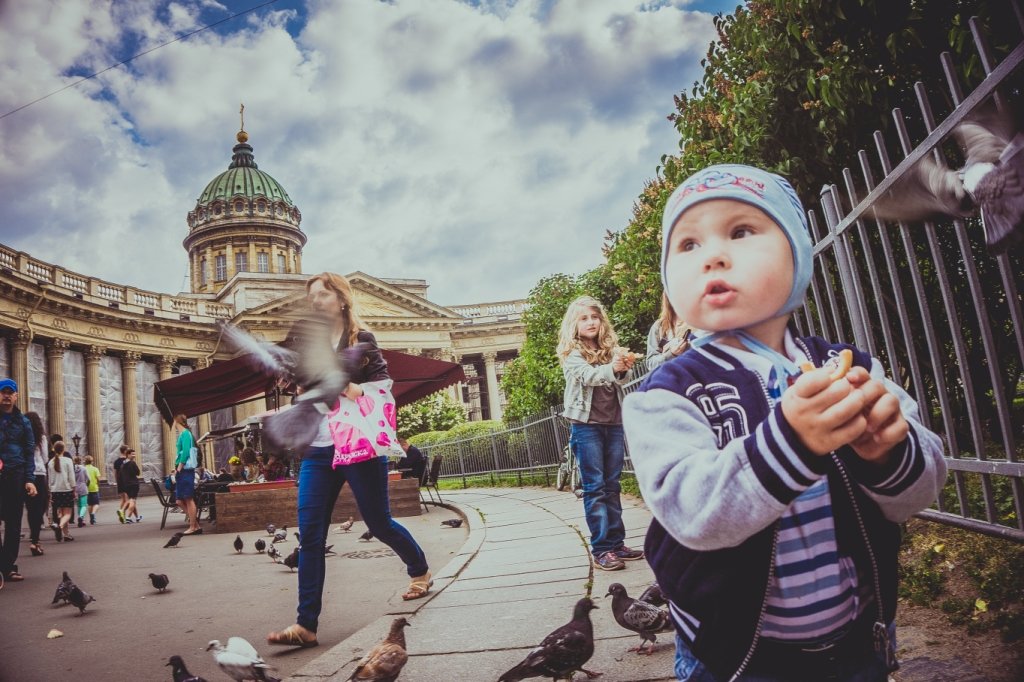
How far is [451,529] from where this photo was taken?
843 centimetres

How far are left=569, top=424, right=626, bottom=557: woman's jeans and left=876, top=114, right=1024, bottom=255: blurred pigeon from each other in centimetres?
238

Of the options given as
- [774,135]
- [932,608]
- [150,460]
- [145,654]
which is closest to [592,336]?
[774,135]

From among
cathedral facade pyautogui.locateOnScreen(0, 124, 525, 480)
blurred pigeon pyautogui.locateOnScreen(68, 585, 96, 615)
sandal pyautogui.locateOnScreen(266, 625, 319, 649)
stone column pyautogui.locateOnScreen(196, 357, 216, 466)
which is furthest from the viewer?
stone column pyautogui.locateOnScreen(196, 357, 216, 466)

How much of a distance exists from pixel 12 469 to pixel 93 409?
90.7ft

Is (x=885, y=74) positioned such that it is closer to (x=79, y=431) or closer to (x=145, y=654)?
(x=145, y=654)

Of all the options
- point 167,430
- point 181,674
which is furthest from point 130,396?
point 181,674

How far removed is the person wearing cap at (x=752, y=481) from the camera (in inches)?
36.1

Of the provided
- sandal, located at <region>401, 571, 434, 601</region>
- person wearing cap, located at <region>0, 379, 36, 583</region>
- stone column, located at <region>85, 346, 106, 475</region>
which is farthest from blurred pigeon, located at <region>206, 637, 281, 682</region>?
stone column, located at <region>85, 346, 106, 475</region>

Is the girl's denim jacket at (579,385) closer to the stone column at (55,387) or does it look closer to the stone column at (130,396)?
the stone column at (55,387)

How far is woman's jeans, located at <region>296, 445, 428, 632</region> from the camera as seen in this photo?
3.20 metres

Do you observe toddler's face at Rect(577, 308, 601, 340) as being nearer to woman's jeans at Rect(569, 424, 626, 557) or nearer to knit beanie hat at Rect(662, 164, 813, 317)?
woman's jeans at Rect(569, 424, 626, 557)

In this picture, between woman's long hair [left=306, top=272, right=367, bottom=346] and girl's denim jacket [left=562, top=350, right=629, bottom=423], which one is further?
girl's denim jacket [left=562, top=350, right=629, bottom=423]

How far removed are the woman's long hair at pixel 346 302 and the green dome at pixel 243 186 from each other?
52.0 m

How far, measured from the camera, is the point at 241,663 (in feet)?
8.45
